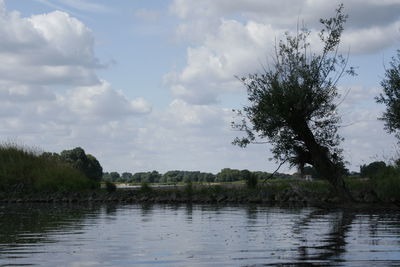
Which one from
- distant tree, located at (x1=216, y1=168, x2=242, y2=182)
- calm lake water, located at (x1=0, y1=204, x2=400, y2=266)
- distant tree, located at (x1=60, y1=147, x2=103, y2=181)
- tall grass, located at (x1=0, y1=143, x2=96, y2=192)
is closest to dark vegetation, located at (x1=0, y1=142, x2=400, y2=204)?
tall grass, located at (x1=0, y1=143, x2=96, y2=192)

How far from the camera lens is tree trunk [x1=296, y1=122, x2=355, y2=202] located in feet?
112

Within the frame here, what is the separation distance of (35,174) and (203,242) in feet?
133

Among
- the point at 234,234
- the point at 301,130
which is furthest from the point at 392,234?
the point at 301,130

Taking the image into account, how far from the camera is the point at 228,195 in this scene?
4538 centimetres

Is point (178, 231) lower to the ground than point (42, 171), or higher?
lower

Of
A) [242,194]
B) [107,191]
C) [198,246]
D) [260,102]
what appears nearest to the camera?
[198,246]

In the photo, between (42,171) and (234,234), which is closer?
(234,234)

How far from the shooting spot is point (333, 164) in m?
34.8

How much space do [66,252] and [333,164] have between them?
2214cm

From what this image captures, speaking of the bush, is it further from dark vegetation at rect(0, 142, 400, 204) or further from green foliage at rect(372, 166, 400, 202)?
green foliage at rect(372, 166, 400, 202)

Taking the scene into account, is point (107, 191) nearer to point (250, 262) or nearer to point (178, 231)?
point (178, 231)

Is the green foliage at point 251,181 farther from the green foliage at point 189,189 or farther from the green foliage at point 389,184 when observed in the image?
the green foliage at point 389,184

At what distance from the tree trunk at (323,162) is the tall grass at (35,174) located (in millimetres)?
25628

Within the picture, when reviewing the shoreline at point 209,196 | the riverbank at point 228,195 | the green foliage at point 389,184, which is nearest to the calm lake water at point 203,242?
the green foliage at point 389,184
